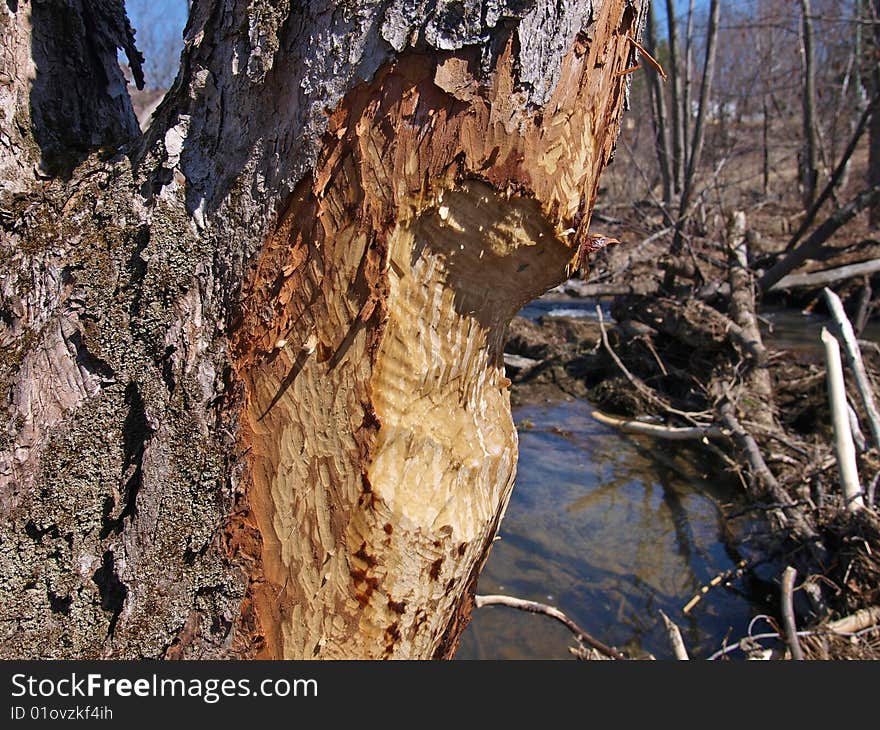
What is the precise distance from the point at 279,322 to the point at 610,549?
4.17 meters

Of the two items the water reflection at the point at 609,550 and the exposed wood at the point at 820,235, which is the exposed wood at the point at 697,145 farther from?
the water reflection at the point at 609,550

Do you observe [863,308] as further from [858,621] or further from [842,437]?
[858,621]

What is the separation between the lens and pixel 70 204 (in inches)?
52.9

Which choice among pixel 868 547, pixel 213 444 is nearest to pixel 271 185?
pixel 213 444

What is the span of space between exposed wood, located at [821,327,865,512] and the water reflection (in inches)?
40.1

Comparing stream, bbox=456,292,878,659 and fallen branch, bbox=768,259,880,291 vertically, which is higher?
fallen branch, bbox=768,259,880,291

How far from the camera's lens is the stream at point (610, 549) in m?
4.09

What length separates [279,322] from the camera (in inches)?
49.4

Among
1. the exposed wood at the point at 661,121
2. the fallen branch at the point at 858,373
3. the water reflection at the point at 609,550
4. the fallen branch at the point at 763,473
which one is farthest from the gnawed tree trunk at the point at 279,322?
the exposed wood at the point at 661,121

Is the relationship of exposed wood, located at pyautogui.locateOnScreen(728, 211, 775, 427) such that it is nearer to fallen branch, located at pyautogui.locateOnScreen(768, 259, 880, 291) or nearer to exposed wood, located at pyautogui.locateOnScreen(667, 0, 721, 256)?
exposed wood, located at pyautogui.locateOnScreen(667, 0, 721, 256)

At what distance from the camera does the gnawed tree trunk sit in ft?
3.83

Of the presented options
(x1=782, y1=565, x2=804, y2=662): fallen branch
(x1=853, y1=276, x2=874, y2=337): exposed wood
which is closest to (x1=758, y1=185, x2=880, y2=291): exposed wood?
(x1=853, y1=276, x2=874, y2=337): exposed wood

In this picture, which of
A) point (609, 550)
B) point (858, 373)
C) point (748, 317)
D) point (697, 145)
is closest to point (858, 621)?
point (858, 373)

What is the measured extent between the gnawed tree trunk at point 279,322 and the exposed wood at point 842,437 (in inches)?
124
